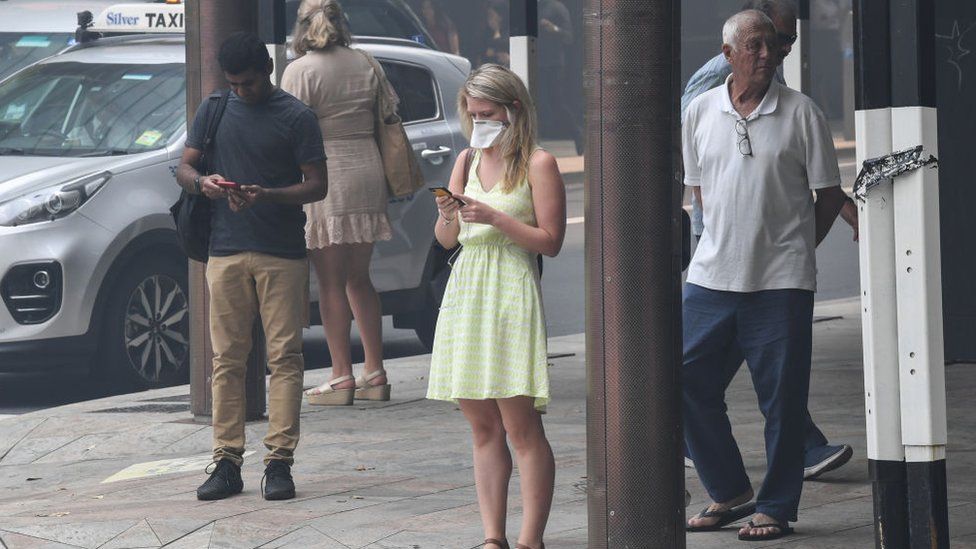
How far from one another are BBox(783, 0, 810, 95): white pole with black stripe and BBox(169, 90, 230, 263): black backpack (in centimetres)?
512

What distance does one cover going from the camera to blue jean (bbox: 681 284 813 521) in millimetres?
6418

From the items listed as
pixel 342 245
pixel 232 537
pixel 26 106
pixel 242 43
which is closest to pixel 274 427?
pixel 232 537

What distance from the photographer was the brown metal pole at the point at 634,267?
5.44 meters

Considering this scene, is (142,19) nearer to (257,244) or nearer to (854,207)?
(257,244)

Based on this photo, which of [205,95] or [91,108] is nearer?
[205,95]

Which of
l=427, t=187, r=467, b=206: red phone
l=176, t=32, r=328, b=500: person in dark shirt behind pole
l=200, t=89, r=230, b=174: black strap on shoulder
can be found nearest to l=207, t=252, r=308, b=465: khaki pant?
l=176, t=32, r=328, b=500: person in dark shirt behind pole

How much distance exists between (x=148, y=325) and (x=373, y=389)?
1634 millimetres

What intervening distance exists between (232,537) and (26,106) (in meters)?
5.69

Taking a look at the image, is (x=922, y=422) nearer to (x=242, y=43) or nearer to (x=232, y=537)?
(x=232, y=537)

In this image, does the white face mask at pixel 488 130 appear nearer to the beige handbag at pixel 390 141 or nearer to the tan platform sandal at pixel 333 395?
the beige handbag at pixel 390 141

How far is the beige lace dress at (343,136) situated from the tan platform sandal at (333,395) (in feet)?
2.27

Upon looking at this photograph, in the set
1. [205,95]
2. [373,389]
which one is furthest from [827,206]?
[373,389]

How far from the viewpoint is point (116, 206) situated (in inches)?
406

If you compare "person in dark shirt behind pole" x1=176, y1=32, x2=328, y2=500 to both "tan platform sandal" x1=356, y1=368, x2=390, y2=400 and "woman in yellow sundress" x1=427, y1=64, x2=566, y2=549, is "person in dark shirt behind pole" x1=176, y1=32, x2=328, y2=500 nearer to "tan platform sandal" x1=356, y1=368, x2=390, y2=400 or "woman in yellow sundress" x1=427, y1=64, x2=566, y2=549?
"woman in yellow sundress" x1=427, y1=64, x2=566, y2=549
